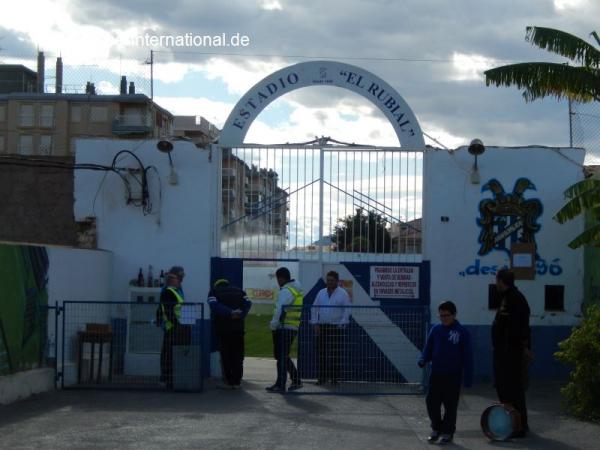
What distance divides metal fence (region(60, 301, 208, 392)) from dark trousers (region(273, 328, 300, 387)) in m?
1.13

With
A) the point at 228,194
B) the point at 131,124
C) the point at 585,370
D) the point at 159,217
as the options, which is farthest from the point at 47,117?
the point at 585,370

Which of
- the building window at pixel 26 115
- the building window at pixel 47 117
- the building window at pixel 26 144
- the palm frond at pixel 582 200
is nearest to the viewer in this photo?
the palm frond at pixel 582 200

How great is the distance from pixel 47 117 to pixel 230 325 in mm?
74564

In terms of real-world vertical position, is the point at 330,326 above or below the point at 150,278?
below

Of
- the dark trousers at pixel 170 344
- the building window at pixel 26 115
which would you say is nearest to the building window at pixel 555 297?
the dark trousers at pixel 170 344

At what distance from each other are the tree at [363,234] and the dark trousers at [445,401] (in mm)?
5599

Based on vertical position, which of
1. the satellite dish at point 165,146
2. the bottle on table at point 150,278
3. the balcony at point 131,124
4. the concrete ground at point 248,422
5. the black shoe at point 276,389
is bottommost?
Answer: the concrete ground at point 248,422

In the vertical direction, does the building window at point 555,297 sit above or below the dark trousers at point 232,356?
above

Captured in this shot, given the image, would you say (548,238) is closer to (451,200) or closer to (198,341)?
(451,200)

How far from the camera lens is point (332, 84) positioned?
15.4 metres

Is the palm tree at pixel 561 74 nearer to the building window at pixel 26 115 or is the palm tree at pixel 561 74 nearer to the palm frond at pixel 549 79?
the palm frond at pixel 549 79

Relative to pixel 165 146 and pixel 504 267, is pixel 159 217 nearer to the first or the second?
pixel 165 146

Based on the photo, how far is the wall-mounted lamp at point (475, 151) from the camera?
1531cm

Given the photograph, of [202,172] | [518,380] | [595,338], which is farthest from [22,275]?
[595,338]
